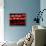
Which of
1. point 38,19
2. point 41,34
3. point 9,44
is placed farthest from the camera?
point 38,19

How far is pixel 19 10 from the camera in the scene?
5445 mm

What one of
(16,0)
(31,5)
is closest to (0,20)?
(16,0)

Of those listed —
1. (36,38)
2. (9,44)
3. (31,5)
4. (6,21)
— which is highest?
(31,5)

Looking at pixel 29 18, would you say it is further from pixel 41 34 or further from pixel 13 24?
pixel 41 34

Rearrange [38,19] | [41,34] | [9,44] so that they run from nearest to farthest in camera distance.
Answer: [41,34] < [9,44] < [38,19]

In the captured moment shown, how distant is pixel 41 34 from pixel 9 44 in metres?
1.39

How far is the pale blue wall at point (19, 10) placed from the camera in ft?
17.8

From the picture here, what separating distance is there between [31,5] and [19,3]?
50 centimetres

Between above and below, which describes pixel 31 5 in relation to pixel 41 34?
above

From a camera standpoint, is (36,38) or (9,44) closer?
(36,38)

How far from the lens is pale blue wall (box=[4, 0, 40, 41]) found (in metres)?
5.42

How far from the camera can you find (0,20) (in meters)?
5.47

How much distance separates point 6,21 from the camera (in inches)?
214

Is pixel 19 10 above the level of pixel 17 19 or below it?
above
